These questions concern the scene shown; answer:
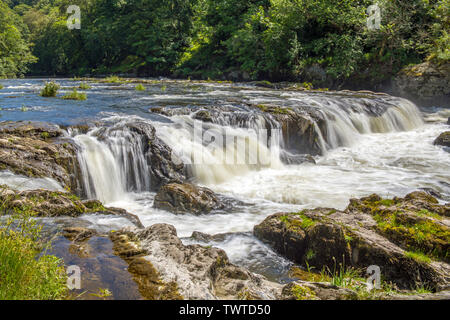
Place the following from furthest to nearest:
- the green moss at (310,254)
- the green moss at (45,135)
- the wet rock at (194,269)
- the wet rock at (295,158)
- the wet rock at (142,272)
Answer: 1. the wet rock at (295,158)
2. the green moss at (45,135)
3. the green moss at (310,254)
4. the wet rock at (194,269)
5. the wet rock at (142,272)

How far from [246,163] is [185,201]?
4.06 metres

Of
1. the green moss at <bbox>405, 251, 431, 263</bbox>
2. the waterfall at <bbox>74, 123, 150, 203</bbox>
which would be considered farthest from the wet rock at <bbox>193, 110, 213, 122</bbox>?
the green moss at <bbox>405, 251, 431, 263</bbox>

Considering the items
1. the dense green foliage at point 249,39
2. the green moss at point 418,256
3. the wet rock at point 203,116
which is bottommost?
the green moss at point 418,256

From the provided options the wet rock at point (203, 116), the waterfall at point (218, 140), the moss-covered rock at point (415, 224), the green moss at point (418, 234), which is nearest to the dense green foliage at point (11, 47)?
the wet rock at point (203, 116)

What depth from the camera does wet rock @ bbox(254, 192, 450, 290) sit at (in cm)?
441

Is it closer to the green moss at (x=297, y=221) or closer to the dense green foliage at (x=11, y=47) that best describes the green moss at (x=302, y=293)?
the green moss at (x=297, y=221)

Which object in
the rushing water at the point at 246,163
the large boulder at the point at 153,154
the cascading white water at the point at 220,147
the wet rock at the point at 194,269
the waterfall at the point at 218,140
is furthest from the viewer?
the cascading white water at the point at 220,147

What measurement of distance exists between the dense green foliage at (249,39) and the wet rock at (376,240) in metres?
19.3

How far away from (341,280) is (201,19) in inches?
1582

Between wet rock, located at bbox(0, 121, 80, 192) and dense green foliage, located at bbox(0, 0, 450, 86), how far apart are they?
A: 67.5 feet

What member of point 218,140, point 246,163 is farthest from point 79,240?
point 218,140

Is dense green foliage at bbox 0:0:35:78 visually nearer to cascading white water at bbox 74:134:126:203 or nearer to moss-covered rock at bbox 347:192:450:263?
cascading white water at bbox 74:134:126:203

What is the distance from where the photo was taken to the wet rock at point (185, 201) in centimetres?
744
